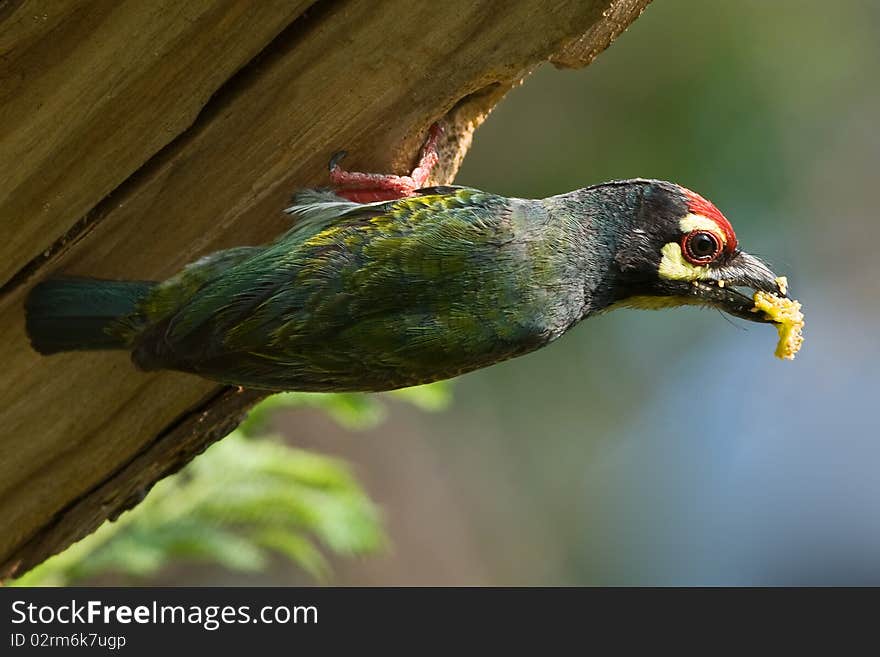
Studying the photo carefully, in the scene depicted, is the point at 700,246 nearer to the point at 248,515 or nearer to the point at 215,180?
the point at 215,180

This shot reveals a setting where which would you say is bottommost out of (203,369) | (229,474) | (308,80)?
(203,369)

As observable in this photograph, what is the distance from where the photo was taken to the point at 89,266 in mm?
4141

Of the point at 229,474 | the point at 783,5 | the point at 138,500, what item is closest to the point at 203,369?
the point at 138,500

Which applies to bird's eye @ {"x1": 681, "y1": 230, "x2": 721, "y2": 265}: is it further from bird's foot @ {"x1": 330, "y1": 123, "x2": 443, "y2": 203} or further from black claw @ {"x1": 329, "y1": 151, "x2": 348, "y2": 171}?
black claw @ {"x1": 329, "y1": 151, "x2": 348, "y2": 171}

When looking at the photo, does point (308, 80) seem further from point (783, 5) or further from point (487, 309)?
point (783, 5)

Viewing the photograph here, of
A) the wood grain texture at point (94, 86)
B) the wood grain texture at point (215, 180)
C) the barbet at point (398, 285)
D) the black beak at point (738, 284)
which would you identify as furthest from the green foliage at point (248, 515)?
the wood grain texture at point (94, 86)

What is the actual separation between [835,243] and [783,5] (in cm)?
216

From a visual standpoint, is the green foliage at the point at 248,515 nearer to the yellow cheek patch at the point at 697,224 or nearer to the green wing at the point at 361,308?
the green wing at the point at 361,308

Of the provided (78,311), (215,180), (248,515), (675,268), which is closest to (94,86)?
(215,180)

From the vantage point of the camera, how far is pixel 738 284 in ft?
14.4

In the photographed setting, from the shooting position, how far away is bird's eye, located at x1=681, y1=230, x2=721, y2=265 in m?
4.27

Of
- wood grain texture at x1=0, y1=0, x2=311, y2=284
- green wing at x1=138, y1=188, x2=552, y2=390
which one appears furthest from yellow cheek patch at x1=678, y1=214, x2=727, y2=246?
wood grain texture at x1=0, y1=0, x2=311, y2=284

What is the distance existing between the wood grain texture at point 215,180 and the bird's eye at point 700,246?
2.59ft

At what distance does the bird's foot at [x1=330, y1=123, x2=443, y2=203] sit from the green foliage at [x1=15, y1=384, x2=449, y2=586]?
43.1 inches
